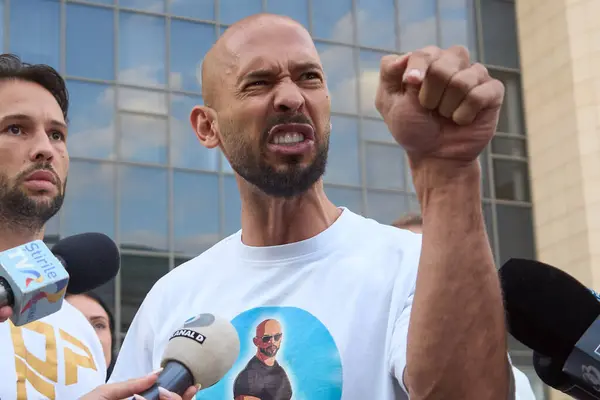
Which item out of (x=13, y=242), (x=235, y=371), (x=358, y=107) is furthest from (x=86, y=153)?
(x=235, y=371)

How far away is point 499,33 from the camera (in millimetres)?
20094

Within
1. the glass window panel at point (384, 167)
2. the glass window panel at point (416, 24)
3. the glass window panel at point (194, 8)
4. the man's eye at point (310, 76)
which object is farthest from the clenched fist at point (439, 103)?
the glass window panel at point (416, 24)

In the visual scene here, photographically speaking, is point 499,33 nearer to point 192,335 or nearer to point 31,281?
point 31,281

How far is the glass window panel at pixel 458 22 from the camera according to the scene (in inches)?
752

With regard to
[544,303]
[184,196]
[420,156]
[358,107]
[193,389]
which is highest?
[358,107]

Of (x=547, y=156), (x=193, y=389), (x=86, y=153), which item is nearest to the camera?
(x=193, y=389)

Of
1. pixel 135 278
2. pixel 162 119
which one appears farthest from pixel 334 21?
pixel 135 278

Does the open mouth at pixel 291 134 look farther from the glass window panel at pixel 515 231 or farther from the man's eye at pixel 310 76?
the glass window panel at pixel 515 231

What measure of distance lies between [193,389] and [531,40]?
18.5 metres

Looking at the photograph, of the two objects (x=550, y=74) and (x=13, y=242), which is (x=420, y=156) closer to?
(x=13, y=242)

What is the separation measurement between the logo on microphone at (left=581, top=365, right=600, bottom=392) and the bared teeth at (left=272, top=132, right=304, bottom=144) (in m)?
1.09

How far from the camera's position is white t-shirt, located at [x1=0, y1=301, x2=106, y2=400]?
3.79 metres

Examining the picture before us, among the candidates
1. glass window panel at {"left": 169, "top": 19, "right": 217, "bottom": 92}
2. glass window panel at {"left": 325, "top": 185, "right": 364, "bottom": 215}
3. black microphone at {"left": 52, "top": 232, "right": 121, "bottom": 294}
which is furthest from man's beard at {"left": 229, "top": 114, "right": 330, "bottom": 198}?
glass window panel at {"left": 325, "top": 185, "right": 364, "bottom": 215}

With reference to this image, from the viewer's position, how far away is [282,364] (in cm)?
288
